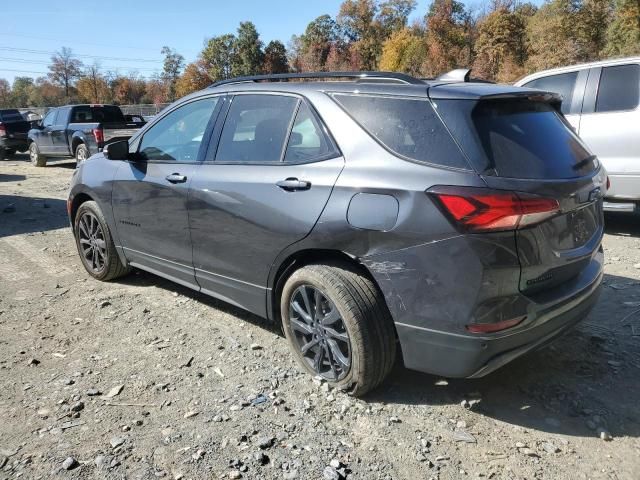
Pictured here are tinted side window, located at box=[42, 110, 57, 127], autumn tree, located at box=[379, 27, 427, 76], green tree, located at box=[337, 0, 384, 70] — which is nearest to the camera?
tinted side window, located at box=[42, 110, 57, 127]

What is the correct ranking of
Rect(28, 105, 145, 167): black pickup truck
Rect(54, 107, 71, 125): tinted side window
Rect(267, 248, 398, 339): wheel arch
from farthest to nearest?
Rect(54, 107, 71, 125): tinted side window
Rect(28, 105, 145, 167): black pickup truck
Rect(267, 248, 398, 339): wheel arch

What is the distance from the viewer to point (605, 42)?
41.0 metres

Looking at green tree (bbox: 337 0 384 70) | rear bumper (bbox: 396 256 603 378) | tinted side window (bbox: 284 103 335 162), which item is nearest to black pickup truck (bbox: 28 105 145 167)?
tinted side window (bbox: 284 103 335 162)

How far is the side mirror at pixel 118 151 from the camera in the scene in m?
4.43

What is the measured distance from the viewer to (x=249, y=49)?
270ft

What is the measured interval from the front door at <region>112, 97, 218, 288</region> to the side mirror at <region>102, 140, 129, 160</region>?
7cm

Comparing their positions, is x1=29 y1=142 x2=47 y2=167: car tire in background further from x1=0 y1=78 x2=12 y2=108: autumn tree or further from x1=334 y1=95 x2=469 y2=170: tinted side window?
x1=0 y1=78 x2=12 y2=108: autumn tree

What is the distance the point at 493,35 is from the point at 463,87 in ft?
167

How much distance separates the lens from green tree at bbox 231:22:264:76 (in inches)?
3223

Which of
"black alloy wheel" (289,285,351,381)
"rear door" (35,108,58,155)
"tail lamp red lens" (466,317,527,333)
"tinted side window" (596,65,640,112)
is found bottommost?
"black alloy wheel" (289,285,351,381)

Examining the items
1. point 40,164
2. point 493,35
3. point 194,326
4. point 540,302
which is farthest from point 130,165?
point 493,35

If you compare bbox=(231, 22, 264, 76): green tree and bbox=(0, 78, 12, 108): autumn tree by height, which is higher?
bbox=(231, 22, 264, 76): green tree

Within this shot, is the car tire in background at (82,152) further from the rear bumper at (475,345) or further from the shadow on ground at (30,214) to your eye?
the rear bumper at (475,345)

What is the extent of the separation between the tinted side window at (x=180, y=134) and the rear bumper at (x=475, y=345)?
7.12ft
